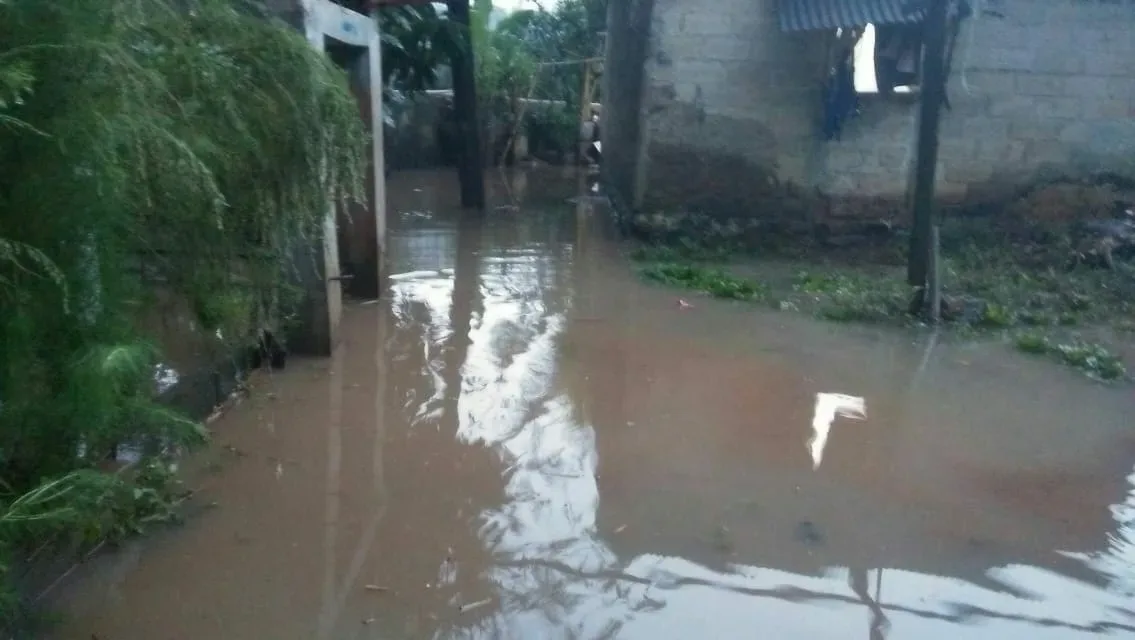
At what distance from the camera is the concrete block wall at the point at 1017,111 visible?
9.55m

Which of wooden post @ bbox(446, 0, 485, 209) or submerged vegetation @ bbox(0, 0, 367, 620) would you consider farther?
wooden post @ bbox(446, 0, 485, 209)

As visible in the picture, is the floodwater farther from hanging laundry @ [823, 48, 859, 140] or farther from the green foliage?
the green foliage

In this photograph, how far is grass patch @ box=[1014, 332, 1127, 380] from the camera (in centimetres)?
588

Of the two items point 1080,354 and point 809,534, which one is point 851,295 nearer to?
point 1080,354

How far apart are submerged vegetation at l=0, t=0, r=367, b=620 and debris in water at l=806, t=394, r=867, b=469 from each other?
282 centimetres

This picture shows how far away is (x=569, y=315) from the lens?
7.06 metres

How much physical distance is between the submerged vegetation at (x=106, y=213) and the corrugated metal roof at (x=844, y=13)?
6.48 meters

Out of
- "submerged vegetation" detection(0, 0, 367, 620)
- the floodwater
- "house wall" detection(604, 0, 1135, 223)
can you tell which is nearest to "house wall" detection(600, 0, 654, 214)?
"house wall" detection(604, 0, 1135, 223)

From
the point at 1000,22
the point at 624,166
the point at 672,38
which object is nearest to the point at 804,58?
the point at 672,38

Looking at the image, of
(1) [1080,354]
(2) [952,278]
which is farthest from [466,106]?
(1) [1080,354]

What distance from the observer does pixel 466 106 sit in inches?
462

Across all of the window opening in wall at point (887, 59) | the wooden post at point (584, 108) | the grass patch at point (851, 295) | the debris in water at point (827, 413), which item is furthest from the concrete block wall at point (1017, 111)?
the wooden post at point (584, 108)

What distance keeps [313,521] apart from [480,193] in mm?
8990

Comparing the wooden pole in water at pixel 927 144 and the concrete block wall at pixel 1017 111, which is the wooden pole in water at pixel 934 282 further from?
the concrete block wall at pixel 1017 111
